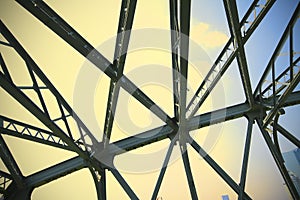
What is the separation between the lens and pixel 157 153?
9.38 meters

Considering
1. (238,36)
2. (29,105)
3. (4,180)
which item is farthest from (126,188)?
(238,36)

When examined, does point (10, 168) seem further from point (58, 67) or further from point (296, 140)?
point (296, 140)

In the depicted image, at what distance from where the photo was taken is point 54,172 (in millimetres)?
8469

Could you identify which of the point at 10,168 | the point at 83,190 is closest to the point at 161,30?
the point at 10,168

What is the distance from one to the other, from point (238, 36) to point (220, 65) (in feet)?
4.15

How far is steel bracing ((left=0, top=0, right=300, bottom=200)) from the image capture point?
16.7 ft

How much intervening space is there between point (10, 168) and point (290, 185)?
8401 millimetres

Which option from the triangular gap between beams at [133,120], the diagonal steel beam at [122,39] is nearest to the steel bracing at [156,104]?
the diagonal steel beam at [122,39]

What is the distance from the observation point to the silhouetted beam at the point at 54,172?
8.28 metres

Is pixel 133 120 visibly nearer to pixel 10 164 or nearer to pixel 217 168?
pixel 217 168

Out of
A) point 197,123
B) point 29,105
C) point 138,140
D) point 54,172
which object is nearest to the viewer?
point 29,105

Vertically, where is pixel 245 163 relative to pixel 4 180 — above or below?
below

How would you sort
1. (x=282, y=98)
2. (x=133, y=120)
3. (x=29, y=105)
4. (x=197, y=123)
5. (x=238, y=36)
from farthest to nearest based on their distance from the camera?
(x=133, y=120) → (x=197, y=123) → (x=282, y=98) → (x=238, y=36) → (x=29, y=105)

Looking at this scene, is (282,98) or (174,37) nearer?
(174,37)
